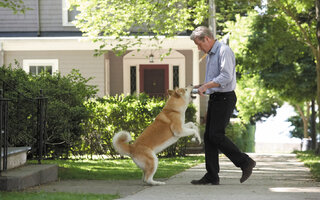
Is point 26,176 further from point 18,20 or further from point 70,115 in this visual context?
point 18,20

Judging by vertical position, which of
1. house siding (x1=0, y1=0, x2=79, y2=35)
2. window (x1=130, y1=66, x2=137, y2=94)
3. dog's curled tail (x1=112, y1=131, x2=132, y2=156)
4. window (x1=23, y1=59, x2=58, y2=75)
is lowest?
dog's curled tail (x1=112, y1=131, x2=132, y2=156)

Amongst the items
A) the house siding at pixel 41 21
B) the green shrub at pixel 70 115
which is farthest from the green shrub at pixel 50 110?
the house siding at pixel 41 21

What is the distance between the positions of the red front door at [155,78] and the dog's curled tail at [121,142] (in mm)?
15964

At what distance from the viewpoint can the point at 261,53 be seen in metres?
21.5

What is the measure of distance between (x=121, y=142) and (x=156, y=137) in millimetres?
470

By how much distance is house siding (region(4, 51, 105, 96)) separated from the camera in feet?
77.3

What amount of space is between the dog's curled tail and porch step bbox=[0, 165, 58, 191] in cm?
114

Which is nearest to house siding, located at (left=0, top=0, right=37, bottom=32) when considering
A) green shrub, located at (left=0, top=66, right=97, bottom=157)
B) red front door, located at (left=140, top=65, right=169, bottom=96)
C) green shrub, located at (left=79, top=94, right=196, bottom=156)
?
red front door, located at (left=140, top=65, right=169, bottom=96)

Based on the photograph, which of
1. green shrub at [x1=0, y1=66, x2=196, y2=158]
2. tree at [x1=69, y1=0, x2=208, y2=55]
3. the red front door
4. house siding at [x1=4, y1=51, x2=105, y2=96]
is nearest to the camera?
green shrub at [x1=0, y1=66, x2=196, y2=158]

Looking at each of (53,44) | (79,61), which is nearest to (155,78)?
(79,61)

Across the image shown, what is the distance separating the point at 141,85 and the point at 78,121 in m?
10.9

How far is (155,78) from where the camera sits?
80.4 ft

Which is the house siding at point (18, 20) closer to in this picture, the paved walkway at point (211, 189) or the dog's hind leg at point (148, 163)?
the paved walkway at point (211, 189)

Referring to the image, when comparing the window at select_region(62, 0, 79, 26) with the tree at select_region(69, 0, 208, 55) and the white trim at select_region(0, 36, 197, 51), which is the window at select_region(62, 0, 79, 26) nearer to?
the white trim at select_region(0, 36, 197, 51)
